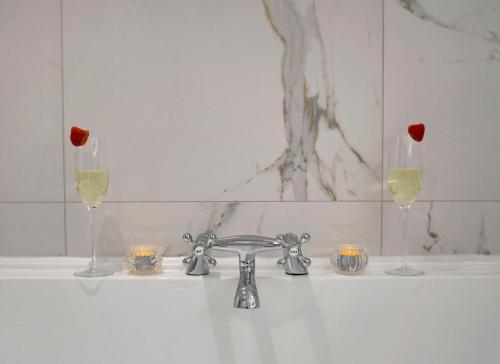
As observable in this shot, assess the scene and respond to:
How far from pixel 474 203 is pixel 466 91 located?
25cm

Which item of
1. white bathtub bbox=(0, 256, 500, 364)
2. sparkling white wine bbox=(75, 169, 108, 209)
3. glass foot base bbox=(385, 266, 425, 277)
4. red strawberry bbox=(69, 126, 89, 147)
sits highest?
red strawberry bbox=(69, 126, 89, 147)

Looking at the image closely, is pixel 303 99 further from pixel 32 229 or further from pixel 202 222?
pixel 32 229

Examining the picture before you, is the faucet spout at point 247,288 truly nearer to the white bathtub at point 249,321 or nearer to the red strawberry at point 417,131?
the white bathtub at point 249,321

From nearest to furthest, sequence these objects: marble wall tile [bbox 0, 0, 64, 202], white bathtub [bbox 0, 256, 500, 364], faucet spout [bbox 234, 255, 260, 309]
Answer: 1. faucet spout [bbox 234, 255, 260, 309]
2. white bathtub [bbox 0, 256, 500, 364]
3. marble wall tile [bbox 0, 0, 64, 202]

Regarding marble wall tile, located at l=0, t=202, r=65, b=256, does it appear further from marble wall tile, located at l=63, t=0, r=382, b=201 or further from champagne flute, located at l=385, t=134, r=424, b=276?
champagne flute, located at l=385, t=134, r=424, b=276

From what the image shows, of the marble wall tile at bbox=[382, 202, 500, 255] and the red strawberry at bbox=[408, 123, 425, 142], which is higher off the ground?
the red strawberry at bbox=[408, 123, 425, 142]

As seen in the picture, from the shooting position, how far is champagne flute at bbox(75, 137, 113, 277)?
0.99m

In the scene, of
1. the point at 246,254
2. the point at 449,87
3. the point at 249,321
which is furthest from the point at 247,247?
the point at 449,87

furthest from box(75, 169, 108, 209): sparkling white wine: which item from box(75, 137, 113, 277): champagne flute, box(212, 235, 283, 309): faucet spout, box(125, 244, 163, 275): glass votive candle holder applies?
box(212, 235, 283, 309): faucet spout

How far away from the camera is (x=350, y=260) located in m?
0.99

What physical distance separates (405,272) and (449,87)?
16.9 inches

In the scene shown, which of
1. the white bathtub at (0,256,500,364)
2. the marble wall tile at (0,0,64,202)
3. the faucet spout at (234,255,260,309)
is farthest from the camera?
the marble wall tile at (0,0,64,202)

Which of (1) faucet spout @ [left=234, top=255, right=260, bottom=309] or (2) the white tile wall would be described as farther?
(2) the white tile wall

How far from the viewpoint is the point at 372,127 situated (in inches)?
43.6
